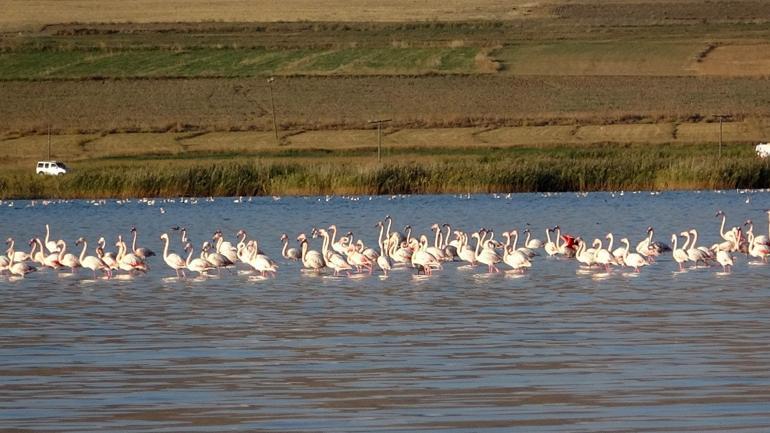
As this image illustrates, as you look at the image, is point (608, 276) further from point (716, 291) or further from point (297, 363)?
point (297, 363)

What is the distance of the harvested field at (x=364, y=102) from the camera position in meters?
70.0

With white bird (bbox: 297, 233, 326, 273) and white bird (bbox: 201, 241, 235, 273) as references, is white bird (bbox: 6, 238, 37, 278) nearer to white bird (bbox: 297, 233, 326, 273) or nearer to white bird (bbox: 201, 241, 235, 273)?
white bird (bbox: 201, 241, 235, 273)

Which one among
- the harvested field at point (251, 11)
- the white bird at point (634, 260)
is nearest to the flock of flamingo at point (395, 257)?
the white bird at point (634, 260)

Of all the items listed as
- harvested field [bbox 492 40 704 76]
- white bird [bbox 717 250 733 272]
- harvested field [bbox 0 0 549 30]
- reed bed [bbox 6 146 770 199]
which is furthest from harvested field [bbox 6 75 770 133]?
white bird [bbox 717 250 733 272]

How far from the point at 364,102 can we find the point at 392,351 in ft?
206

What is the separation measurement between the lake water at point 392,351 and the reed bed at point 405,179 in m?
18.2

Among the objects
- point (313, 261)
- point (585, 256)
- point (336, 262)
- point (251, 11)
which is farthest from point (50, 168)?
point (251, 11)

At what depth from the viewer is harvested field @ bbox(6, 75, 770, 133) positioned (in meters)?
70.0

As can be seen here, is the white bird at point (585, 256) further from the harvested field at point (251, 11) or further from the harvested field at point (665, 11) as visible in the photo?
the harvested field at point (251, 11)

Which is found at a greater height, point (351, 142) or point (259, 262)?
point (351, 142)

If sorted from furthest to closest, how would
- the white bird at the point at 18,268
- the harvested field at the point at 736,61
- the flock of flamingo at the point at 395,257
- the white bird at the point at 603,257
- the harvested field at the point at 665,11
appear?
1. the harvested field at the point at 665,11
2. the harvested field at the point at 736,61
3. the white bird at the point at 18,268
4. the flock of flamingo at the point at 395,257
5. the white bird at the point at 603,257

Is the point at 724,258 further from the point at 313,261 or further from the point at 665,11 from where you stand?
the point at 665,11

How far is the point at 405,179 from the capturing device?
4488cm

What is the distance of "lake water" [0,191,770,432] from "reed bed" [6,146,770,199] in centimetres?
1822
